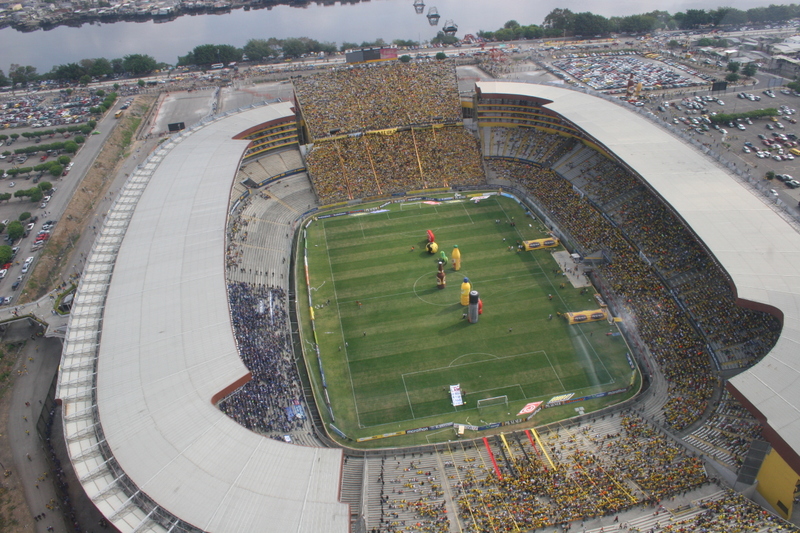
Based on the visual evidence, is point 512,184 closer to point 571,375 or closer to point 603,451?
point 571,375

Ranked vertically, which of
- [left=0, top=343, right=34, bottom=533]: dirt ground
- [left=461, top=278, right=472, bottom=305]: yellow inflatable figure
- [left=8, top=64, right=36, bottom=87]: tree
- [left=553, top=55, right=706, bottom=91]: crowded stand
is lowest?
[left=0, top=343, right=34, bottom=533]: dirt ground

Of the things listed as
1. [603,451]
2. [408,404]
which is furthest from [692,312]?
[408,404]

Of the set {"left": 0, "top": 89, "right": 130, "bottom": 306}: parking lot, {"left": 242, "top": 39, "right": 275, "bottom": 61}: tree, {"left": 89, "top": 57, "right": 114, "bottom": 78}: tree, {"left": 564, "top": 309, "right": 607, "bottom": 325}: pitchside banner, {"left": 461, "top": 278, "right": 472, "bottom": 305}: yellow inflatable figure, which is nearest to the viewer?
{"left": 564, "top": 309, "right": 607, "bottom": 325}: pitchside banner

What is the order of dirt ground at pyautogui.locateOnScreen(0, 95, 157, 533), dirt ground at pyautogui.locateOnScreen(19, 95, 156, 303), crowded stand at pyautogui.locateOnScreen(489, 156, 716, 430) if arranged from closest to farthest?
dirt ground at pyautogui.locateOnScreen(0, 95, 157, 533), crowded stand at pyautogui.locateOnScreen(489, 156, 716, 430), dirt ground at pyautogui.locateOnScreen(19, 95, 156, 303)

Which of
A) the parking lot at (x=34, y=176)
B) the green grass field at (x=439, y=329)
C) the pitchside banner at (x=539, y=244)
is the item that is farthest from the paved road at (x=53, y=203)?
the pitchside banner at (x=539, y=244)

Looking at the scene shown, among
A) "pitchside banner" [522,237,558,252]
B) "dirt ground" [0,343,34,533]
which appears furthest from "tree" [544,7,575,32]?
"dirt ground" [0,343,34,533]

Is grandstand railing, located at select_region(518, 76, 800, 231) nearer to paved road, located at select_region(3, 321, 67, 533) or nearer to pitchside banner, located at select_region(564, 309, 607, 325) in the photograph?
pitchside banner, located at select_region(564, 309, 607, 325)

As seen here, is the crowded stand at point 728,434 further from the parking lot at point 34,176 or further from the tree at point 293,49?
the tree at point 293,49
